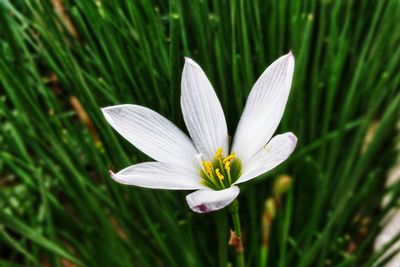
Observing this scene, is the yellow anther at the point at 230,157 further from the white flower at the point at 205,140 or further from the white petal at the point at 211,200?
the white petal at the point at 211,200

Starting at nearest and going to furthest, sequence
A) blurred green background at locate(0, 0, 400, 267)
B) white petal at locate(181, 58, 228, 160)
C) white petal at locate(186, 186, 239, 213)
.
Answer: white petal at locate(186, 186, 239, 213) < white petal at locate(181, 58, 228, 160) < blurred green background at locate(0, 0, 400, 267)

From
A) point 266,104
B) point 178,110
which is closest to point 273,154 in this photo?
point 266,104

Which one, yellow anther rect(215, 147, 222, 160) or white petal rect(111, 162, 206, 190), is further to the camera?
yellow anther rect(215, 147, 222, 160)

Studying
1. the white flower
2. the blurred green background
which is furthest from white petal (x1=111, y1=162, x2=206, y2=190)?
the blurred green background

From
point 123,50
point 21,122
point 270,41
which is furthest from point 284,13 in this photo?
point 21,122

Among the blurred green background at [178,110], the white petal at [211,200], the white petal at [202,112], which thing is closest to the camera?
the white petal at [211,200]

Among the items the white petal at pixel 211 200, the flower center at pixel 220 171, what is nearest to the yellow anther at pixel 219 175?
the flower center at pixel 220 171

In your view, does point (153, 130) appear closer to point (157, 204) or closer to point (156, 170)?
A: point (156, 170)

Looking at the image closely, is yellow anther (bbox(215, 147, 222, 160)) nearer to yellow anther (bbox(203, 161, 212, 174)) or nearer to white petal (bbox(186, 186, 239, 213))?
yellow anther (bbox(203, 161, 212, 174))

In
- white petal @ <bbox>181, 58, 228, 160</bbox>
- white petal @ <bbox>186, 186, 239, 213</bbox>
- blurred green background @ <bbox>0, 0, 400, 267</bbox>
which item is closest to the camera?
white petal @ <bbox>186, 186, 239, 213</bbox>
